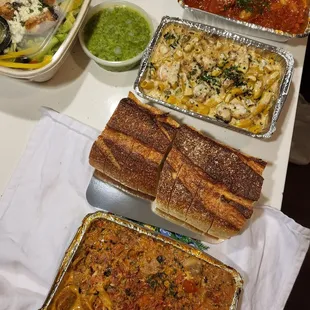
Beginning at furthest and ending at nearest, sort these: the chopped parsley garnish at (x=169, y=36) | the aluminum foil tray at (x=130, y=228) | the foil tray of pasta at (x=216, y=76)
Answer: the chopped parsley garnish at (x=169, y=36) → the foil tray of pasta at (x=216, y=76) → the aluminum foil tray at (x=130, y=228)

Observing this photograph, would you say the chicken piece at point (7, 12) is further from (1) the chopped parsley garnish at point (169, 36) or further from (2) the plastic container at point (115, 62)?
(1) the chopped parsley garnish at point (169, 36)

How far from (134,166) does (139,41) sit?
571 mm

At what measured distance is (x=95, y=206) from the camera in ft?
5.64

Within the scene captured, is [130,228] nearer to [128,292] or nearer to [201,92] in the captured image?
[128,292]

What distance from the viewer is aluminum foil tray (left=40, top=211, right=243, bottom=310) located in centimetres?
150

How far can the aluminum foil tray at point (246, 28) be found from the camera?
5.95 feet

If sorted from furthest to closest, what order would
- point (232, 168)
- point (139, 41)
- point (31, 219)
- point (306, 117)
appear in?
point (306, 117), point (139, 41), point (31, 219), point (232, 168)

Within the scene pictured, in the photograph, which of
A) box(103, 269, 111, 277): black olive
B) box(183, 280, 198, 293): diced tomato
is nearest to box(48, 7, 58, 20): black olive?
box(103, 269, 111, 277): black olive

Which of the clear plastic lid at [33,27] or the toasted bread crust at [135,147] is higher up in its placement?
the clear plastic lid at [33,27]

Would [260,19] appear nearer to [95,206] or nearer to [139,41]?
[139,41]

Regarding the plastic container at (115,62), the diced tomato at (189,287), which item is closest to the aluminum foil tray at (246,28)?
the plastic container at (115,62)

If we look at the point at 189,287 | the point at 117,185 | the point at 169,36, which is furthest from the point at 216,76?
the point at 189,287

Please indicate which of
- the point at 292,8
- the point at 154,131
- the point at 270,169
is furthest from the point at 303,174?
the point at 154,131

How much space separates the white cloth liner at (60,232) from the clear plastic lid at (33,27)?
0.25 meters
